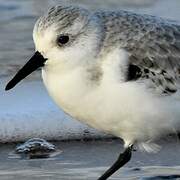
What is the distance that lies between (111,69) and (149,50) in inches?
8.9

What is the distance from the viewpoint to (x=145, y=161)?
14.4ft

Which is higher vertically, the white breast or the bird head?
the bird head

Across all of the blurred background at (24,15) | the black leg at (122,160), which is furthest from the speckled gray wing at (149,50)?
the blurred background at (24,15)

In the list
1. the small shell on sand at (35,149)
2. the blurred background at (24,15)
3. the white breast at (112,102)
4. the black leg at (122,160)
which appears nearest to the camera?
the white breast at (112,102)

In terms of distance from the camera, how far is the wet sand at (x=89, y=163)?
4.21 metres

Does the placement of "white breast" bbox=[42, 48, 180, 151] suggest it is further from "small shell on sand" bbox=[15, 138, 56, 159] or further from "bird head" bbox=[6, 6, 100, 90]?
"small shell on sand" bbox=[15, 138, 56, 159]

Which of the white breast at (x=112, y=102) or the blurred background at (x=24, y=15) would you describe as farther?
the blurred background at (x=24, y=15)

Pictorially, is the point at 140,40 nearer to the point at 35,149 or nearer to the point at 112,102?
the point at 112,102

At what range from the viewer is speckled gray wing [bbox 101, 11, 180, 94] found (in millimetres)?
3877

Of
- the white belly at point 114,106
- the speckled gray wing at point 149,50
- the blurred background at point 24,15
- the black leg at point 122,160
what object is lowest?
the blurred background at point 24,15

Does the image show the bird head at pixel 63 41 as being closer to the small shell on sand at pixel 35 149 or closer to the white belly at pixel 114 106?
the white belly at pixel 114 106

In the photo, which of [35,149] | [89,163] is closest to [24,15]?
[35,149]

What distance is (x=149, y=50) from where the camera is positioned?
154 inches

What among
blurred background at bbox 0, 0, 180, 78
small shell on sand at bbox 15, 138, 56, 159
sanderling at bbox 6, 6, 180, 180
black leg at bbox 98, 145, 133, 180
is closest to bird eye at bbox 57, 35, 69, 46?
sanderling at bbox 6, 6, 180, 180
